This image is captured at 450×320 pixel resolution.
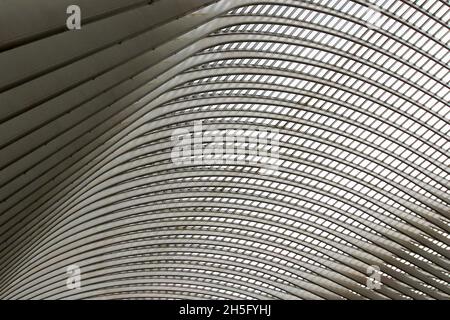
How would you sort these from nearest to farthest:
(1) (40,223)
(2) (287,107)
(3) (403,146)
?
(1) (40,223), (2) (287,107), (3) (403,146)

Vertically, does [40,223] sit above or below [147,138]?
below

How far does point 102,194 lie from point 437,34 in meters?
20.1

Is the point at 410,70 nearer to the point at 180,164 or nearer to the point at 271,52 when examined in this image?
the point at 271,52

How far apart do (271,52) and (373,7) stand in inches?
224

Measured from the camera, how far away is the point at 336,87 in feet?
140

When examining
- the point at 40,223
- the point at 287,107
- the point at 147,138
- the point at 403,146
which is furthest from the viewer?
the point at 403,146

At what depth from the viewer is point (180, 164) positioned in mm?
44469

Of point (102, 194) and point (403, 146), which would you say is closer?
point (102, 194)
